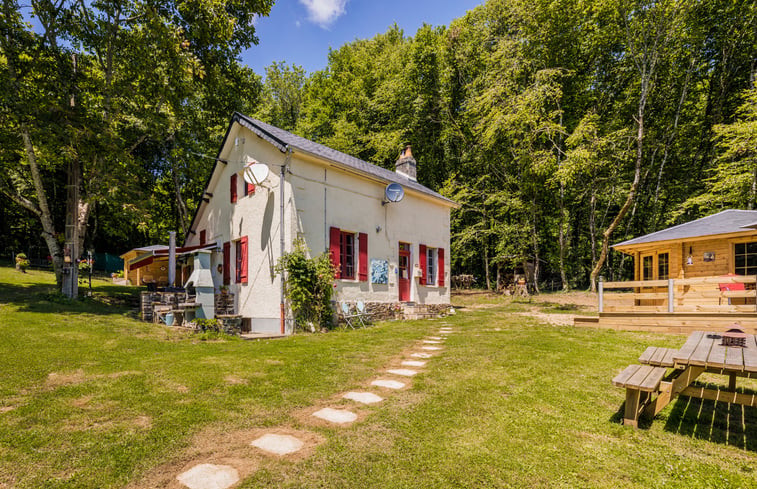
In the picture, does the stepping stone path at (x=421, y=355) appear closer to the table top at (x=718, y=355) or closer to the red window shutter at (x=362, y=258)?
the table top at (x=718, y=355)

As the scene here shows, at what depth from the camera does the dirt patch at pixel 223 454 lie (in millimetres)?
2367

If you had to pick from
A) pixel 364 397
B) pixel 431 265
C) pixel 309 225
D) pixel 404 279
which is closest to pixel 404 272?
pixel 404 279

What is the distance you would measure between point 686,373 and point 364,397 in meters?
3.24

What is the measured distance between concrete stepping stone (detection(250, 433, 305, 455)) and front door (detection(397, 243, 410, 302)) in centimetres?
1022

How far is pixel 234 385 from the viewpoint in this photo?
4441mm

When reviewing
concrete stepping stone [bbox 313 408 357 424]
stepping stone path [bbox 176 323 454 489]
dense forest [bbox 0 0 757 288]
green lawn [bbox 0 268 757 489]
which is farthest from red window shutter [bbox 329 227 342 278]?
concrete stepping stone [bbox 313 408 357 424]

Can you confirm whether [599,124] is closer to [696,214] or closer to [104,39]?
[696,214]

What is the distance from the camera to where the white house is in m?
9.96

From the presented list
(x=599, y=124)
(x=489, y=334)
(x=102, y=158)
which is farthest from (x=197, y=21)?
(x=599, y=124)

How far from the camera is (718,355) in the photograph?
116 inches

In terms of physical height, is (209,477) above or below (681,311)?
below

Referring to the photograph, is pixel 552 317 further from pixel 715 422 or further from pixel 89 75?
pixel 89 75

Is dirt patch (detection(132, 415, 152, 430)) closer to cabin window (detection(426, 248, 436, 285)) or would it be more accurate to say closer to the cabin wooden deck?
the cabin wooden deck

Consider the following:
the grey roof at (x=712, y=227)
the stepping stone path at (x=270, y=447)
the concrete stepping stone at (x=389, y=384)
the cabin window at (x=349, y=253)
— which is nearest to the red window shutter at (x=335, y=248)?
the cabin window at (x=349, y=253)
